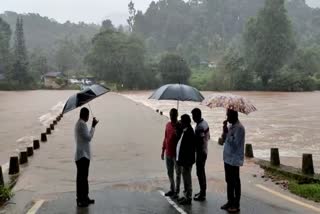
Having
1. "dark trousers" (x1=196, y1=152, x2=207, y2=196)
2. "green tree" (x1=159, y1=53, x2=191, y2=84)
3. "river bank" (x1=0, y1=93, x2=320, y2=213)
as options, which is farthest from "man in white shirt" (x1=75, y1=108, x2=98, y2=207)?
"green tree" (x1=159, y1=53, x2=191, y2=84)

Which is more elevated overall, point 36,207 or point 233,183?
point 233,183

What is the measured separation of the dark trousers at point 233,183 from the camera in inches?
318

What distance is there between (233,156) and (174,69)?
281ft

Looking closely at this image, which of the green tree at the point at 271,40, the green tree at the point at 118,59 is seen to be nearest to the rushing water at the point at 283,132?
the green tree at the point at 271,40

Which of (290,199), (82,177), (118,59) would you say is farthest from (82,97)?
(118,59)

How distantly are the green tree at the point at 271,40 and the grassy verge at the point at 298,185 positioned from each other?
80569 mm

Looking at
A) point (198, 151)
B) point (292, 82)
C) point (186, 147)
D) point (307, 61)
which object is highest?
point (307, 61)

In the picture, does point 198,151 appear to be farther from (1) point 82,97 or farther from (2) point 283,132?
(2) point 283,132

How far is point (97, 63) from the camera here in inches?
3821

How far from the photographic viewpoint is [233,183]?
8.16 m

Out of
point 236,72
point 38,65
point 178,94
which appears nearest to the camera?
point 178,94

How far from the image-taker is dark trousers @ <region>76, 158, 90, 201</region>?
855 centimetres

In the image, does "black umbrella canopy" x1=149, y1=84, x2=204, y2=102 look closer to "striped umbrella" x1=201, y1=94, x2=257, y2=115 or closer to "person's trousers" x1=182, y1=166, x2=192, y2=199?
"striped umbrella" x1=201, y1=94, x2=257, y2=115

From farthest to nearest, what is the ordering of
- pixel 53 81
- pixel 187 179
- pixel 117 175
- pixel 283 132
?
pixel 53 81
pixel 283 132
pixel 117 175
pixel 187 179
